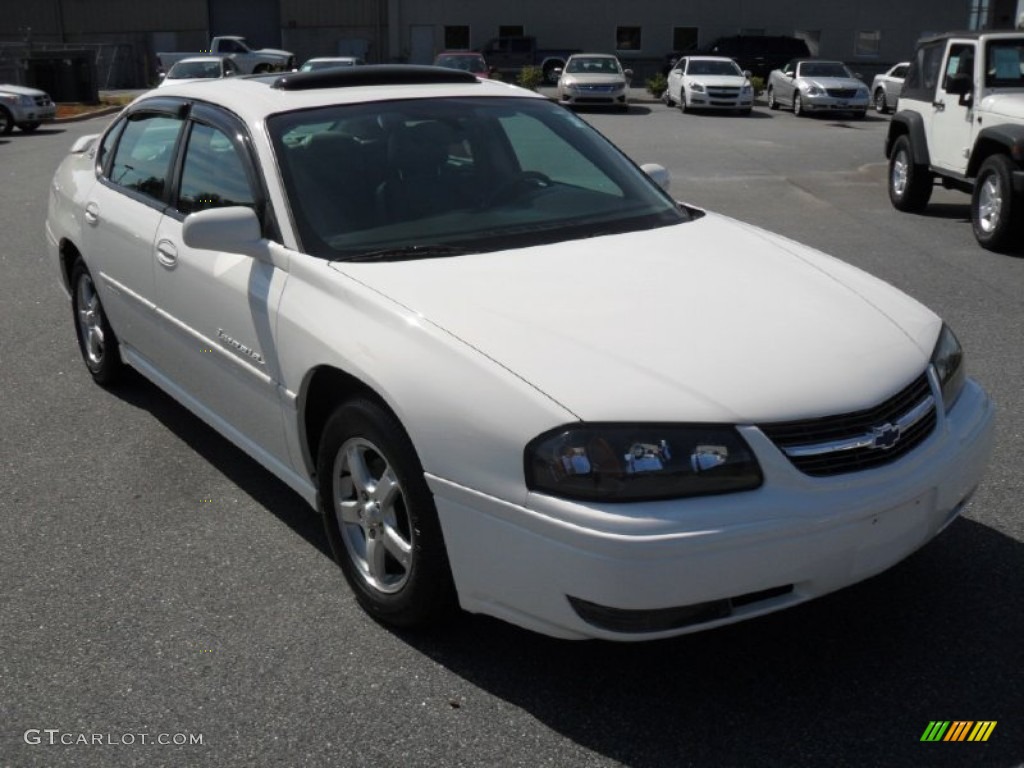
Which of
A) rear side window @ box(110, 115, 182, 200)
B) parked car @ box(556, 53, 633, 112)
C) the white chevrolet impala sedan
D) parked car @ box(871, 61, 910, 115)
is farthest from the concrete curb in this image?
the white chevrolet impala sedan

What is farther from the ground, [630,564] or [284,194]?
[284,194]

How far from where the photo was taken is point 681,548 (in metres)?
2.80

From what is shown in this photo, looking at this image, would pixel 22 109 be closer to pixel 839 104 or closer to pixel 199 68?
pixel 199 68

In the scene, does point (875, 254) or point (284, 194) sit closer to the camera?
point (284, 194)

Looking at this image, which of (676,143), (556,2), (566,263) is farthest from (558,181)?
(556,2)

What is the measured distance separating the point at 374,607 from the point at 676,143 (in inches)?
736

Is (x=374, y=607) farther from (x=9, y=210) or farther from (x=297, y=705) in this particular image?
(x=9, y=210)

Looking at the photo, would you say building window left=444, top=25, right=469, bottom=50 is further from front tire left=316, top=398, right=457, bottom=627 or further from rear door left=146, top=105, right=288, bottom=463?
front tire left=316, top=398, right=457, bottom=627

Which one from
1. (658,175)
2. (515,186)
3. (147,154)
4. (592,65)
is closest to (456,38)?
(592,65)

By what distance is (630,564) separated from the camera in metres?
2.79

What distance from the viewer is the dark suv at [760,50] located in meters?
42.6

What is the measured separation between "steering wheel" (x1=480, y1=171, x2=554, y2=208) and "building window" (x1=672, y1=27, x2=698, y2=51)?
45608mm

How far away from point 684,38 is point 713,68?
1781cm

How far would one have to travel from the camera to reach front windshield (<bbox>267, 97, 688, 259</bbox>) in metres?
4.01
